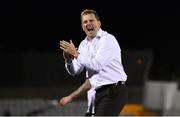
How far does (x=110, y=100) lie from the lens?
3.65 m

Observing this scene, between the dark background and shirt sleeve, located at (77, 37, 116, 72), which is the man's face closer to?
shirt sleeve, located at (77, 37, 116, 72)

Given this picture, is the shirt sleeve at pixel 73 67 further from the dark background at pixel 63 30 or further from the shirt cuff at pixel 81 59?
the dark background at pixel 63 30

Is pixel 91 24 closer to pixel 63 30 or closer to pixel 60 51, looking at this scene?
pixel 60 51

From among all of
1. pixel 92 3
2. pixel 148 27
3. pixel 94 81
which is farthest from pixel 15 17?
pixel 94 81

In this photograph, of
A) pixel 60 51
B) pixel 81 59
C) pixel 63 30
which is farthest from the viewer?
pixel 63 30

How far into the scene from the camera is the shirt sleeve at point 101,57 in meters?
3.56

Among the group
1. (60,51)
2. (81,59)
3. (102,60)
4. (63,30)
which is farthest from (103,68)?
(63,30)

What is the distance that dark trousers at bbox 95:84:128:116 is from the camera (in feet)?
12.0

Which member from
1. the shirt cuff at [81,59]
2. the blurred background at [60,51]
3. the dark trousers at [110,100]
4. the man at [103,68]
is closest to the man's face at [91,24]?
the man at [103,68]

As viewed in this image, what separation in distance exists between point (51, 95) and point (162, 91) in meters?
1.61

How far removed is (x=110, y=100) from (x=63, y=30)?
14.5 feet

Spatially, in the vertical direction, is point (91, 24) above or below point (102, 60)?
above

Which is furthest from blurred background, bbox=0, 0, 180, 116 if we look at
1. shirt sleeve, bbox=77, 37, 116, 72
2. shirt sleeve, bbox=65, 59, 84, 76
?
shirt sleeve, bbox=77, 37, 116, 72

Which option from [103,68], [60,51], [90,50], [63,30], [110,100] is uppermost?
[63,30]
